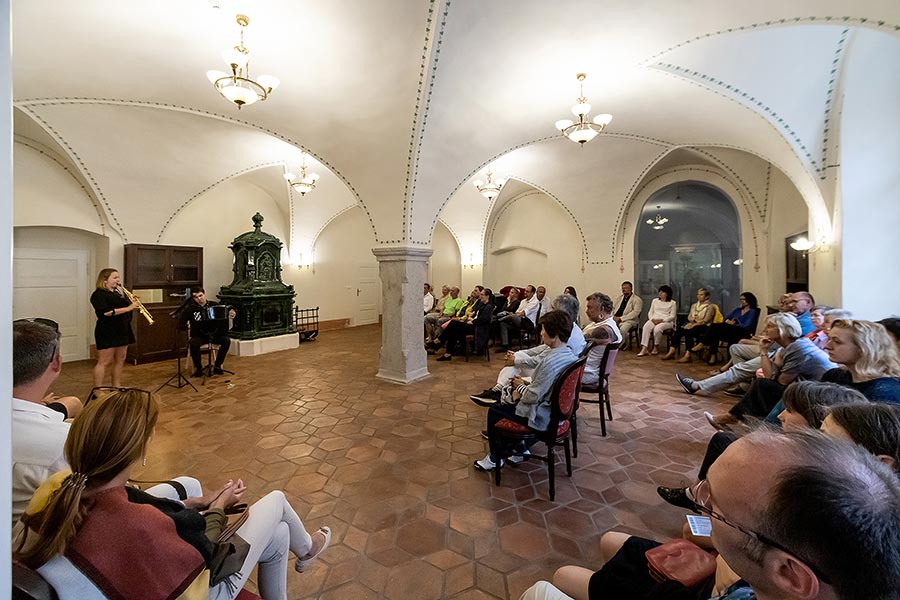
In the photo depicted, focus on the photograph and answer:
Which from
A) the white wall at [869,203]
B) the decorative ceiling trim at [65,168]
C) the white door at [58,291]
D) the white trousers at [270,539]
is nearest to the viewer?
the white trousers at [270,539]

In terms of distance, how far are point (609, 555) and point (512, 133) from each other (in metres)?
5.15

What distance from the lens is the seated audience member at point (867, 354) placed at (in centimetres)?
209

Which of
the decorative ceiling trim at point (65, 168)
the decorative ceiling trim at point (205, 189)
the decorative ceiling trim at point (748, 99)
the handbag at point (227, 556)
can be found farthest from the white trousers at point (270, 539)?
the decorative ceiling trim at point (65, 168)

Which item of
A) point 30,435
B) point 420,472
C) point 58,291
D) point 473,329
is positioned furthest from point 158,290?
point 30,435

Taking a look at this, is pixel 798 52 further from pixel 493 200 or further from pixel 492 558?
pixel 493 200

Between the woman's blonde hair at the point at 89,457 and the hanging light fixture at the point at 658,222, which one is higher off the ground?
the hanging light fixture at the point at 658,222

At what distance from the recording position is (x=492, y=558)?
205cm

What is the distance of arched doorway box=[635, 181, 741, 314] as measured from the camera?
8.38 m

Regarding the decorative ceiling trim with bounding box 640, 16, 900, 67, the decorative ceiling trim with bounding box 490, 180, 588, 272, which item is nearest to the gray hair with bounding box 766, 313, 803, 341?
the decorative ceiling trim with bounding box 640, 16, 900, 67

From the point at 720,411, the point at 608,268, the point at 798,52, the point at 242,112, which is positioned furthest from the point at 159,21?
the point at 608,268

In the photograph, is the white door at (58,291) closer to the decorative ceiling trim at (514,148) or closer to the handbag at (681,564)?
the decorative ceiling trim at (514,148)

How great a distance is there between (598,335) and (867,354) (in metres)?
1.71

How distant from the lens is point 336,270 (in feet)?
37.3

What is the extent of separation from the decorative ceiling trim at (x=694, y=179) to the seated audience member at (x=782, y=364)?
5574 mm
